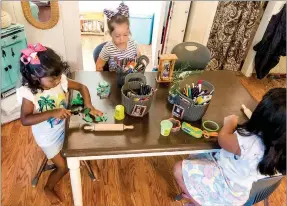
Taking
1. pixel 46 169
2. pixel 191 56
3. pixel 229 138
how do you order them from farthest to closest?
pixel 191 56 → pixel 46 169 → pixel 229 138

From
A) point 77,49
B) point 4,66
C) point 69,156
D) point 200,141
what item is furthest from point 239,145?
point 77,49

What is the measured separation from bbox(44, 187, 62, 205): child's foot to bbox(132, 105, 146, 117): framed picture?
829 millimetres

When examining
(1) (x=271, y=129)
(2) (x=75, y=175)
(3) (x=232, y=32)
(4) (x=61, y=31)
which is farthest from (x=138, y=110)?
(3) (x=232, y=32)

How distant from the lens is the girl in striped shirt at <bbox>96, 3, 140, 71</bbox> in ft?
5.46

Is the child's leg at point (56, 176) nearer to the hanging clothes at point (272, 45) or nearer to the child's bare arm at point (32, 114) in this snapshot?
the child's bare arm at point (32, 114)

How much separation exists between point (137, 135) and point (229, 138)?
411 mm

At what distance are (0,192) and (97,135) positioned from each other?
0.98m

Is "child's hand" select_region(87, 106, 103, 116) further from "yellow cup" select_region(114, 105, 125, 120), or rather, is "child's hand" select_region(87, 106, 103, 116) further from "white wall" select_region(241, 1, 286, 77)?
"white wall" select_region(241, 1, 286, 77)

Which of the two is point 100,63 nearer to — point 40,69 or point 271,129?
point 40,69

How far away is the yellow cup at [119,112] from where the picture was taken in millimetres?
1188

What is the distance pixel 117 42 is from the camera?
68.2 inches

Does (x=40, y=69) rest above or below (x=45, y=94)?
above

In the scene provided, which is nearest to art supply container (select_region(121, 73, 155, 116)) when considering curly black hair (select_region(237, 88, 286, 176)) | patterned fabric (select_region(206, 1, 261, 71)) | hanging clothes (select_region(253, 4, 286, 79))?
curly black hair (select_region(237, 88, 286, 176))

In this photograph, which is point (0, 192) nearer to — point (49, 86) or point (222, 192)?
point (49, 86)
